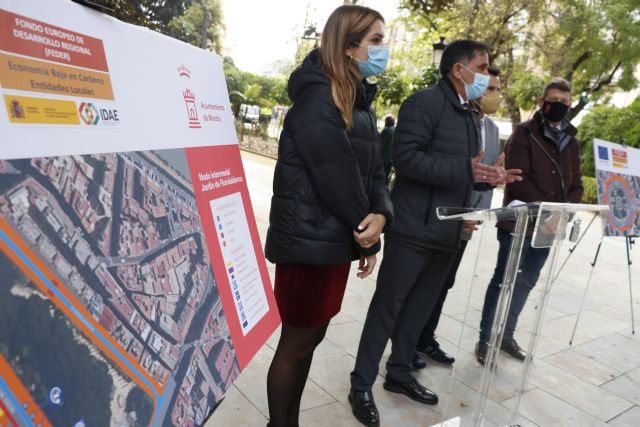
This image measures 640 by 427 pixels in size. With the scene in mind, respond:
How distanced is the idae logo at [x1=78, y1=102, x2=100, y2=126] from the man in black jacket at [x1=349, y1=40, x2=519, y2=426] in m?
1.79

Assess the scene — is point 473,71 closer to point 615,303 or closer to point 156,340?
point 156,340

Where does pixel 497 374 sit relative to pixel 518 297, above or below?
below

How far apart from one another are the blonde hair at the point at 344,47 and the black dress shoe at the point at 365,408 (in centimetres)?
149

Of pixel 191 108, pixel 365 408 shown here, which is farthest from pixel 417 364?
pixel 191 108

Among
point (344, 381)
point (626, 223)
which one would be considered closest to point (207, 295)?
point (344, 381)

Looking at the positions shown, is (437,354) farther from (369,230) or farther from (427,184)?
(369,230)

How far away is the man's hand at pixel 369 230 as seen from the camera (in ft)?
6.37

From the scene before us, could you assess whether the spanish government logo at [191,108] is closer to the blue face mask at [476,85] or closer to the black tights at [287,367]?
the black tights at [287,367]

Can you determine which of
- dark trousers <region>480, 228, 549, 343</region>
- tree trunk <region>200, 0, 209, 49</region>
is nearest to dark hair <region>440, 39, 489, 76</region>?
dark trousers <region>480, 228, 549, 343</region>

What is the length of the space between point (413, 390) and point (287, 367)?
113 centimetres

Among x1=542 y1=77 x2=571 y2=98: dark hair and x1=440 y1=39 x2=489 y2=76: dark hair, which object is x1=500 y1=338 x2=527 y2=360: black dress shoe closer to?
x1=440 y1=39 x2=489 y2=76: dark hair

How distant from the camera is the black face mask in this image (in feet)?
11.1

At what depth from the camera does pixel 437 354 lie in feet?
11.3

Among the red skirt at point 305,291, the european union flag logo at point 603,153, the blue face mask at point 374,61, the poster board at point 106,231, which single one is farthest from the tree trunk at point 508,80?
the poster board at point 106,231
